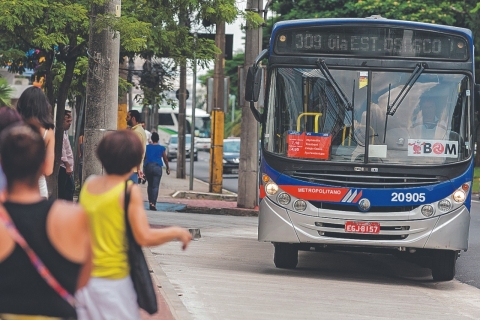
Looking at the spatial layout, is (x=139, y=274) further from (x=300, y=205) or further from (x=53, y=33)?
(x=53, y=33)

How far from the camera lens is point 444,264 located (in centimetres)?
1193

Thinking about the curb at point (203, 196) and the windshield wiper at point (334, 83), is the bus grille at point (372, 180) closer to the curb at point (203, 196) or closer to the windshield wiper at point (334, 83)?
the windshield wiper at point (334, 83)

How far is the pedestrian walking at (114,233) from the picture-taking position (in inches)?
187

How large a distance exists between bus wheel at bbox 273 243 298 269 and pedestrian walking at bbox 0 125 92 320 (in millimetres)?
8265

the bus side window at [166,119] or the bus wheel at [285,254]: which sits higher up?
the bus wheel at [285,254]

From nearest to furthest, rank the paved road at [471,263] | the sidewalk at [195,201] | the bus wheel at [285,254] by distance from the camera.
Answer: the bus wheel at [285,254] < the paved road at [471,263] < the sidewalk at [195,201]

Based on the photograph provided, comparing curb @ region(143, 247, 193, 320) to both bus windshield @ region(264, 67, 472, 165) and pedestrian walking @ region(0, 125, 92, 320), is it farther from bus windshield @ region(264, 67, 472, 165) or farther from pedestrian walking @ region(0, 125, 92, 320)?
pedestrian walking @ region(0, 125, 92, 320)

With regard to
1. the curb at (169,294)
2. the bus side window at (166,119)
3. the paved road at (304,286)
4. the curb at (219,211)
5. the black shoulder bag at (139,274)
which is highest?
the black shoulder bag at (139,274)

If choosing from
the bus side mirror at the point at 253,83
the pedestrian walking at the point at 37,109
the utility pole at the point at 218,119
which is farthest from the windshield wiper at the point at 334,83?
the utility pole at the point at 218,119

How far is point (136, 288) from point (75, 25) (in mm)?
12190

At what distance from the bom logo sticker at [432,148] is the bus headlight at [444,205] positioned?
51cm

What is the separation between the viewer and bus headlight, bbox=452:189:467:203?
37.8ft

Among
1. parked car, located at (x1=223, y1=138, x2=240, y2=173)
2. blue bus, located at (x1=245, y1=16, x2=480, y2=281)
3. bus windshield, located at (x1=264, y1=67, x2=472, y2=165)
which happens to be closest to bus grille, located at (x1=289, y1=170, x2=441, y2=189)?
blue bus, located at (x1=245, y1=16, x2=480, y2=281)

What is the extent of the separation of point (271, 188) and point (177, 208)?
10873 millimetres
